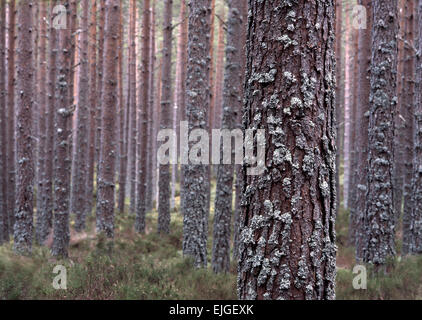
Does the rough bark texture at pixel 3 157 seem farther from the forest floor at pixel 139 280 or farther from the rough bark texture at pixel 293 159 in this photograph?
the rough bark texture at pixel 293 159

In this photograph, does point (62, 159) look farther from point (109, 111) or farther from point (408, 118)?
point (408, 118)

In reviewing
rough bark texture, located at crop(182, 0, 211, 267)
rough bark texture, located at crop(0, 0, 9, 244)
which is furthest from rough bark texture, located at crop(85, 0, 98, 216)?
rough bark texture, located at crop(182, 0, 211, 267)

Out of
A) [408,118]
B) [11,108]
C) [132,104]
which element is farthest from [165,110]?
[408,118]

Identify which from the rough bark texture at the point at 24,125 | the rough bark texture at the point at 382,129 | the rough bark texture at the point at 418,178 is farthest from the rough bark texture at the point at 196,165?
the rough bark texture at the point at 418,178

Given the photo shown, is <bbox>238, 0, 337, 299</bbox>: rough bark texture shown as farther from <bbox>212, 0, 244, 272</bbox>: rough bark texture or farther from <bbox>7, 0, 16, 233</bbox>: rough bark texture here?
<bbox>7, 0, 16, 233</bbox>: rough bark texture

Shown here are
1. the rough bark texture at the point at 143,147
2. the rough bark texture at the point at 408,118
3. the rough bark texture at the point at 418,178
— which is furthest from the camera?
the rough bark texture at the point at 143,147

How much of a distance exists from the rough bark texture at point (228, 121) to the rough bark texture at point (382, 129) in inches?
105

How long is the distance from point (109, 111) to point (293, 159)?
7.88 meters

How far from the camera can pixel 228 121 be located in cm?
811

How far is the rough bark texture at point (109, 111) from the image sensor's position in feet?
30.9

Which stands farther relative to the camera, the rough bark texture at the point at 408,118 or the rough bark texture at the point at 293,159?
the rough bark texture at the point at 408,118

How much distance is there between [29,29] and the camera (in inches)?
371

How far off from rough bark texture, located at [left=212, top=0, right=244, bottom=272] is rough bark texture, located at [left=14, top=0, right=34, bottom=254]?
4742 mm
